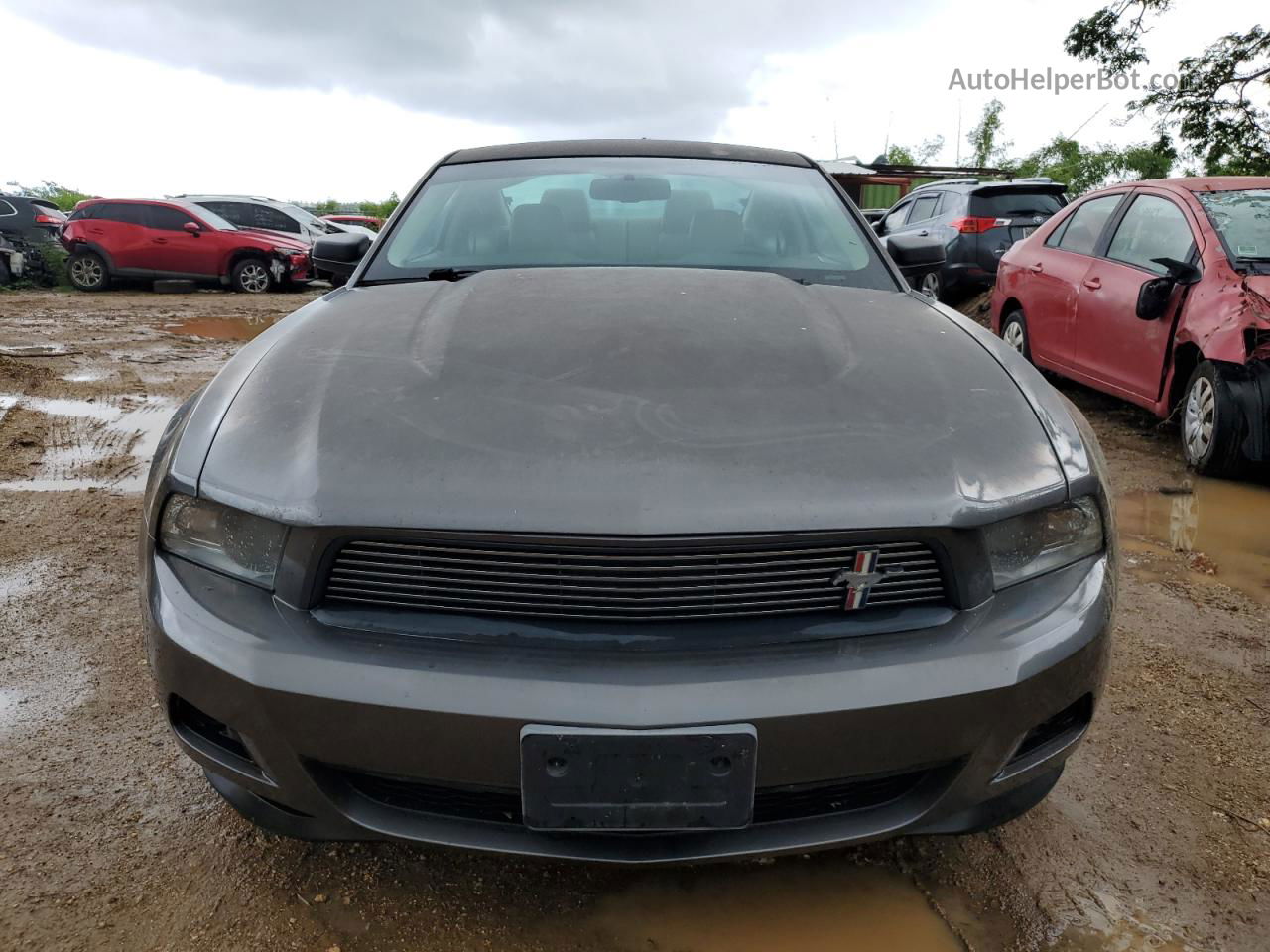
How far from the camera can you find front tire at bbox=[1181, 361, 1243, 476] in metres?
4.13

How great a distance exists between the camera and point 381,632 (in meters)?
1.40

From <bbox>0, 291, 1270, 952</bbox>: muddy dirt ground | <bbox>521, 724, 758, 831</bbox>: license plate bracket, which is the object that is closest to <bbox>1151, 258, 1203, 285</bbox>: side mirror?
<bbox>0, 291, 1270, 952</bbox>: muddy dirt ground

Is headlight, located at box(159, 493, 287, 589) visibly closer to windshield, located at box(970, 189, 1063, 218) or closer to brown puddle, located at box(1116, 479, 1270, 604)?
brown puddle, located at box(1116, 479, 1270, 604)

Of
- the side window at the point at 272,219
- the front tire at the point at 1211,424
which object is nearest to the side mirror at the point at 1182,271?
the front tire at the point at 1211,424

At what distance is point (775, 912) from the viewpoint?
5.43 feet

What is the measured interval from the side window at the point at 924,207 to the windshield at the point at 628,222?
26.9 ft

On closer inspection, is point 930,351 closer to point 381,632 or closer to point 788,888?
point 788,888

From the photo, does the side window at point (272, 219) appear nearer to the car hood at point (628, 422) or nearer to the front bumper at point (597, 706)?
the car hood at point (628, 422)

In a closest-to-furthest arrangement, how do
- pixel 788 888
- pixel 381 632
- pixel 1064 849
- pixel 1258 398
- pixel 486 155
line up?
pixel 381 632 < pixel 788 888 < pixel 1064 849 < pixel 486 155 < pixel 1258 398

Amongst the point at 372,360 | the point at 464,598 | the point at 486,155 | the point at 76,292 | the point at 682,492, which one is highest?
the point at 486,155

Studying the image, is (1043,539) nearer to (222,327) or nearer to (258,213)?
(222,327)

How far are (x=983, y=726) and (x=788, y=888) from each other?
55 centimetres

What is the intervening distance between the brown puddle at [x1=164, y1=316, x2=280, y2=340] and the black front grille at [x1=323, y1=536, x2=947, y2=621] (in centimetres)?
825

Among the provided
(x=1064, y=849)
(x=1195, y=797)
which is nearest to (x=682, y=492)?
(x=1064, y=849)
